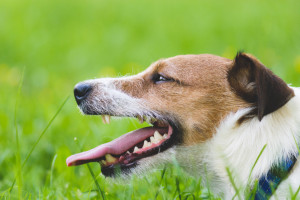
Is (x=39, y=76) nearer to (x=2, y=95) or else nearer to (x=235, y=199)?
(x=2, y=95)

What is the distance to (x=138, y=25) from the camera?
35.9 feet

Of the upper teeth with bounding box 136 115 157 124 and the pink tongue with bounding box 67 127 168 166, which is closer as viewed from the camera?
the pink tongue with bounding box 67 127 168 166

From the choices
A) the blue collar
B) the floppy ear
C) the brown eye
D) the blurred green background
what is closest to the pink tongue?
the blurred green background

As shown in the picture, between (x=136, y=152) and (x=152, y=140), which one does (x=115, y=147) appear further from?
(x=152, y=140)

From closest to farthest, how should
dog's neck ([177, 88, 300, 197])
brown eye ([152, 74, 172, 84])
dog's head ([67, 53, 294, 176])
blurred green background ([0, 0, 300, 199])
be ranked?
dog's neck ([177, 88, 300, 197]) → dog's head ([67, 53, 294, 176]) → brown eye ([152, 74, 172, 84]) → blurred green background ([0, 0, 300, 199])

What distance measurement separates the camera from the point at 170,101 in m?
3.36

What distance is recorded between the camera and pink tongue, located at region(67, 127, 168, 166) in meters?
3.32

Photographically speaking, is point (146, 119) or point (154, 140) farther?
point (146, 119)

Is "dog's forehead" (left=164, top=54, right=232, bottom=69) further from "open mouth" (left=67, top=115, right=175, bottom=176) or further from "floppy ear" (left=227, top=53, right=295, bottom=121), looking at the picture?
"open mouth" (left=67, top=115, right=175, bottom=176)

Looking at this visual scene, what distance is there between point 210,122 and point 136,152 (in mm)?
576

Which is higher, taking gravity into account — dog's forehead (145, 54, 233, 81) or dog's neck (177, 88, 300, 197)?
dog's forehead (145, 54, 233, 81)

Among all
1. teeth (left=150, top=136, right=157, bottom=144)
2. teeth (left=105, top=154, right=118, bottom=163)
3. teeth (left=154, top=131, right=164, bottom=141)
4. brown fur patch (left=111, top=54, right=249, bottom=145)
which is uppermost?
brown fur patch (left=111, top=54, right=249, bottom=145)

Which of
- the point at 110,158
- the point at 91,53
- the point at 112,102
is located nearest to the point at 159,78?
the point at 112,102

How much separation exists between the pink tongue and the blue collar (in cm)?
89
